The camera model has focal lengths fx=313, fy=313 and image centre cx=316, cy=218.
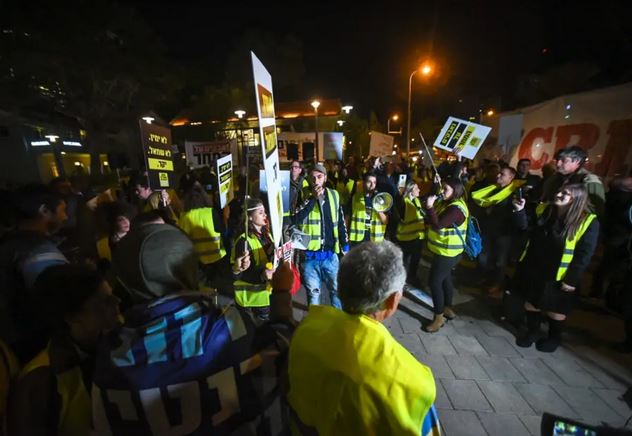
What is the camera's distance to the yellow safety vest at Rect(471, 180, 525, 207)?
5.30 metres

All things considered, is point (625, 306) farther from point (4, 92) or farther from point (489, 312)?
point (4, 92)

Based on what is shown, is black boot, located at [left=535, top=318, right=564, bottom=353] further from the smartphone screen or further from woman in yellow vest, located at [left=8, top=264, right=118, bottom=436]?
woman in yellow vest, located at [left=8, top=264, right=118, bottom=436]

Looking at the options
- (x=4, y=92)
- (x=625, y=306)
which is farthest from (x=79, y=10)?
(x=625, y=306)

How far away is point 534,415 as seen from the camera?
2924mm

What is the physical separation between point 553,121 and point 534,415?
289 inches

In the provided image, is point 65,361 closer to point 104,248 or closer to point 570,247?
point 104,248

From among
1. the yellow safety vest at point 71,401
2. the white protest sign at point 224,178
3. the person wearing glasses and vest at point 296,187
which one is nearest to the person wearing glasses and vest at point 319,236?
the person wearing glasses and vest at point 296,187

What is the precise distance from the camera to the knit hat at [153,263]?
4.26 ft

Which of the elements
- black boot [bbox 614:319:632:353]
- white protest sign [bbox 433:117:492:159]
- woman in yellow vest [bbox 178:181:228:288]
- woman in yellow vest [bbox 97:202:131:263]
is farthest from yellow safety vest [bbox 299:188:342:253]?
black boot [bbox 614:319:632:353]

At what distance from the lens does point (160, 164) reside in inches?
175

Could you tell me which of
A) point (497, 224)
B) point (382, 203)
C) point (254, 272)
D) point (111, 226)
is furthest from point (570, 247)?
point (111, 226)

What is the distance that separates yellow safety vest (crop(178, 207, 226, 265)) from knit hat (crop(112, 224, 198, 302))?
128 inches

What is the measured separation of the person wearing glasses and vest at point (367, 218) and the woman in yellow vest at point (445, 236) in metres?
1.01

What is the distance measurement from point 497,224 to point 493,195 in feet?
1.67
